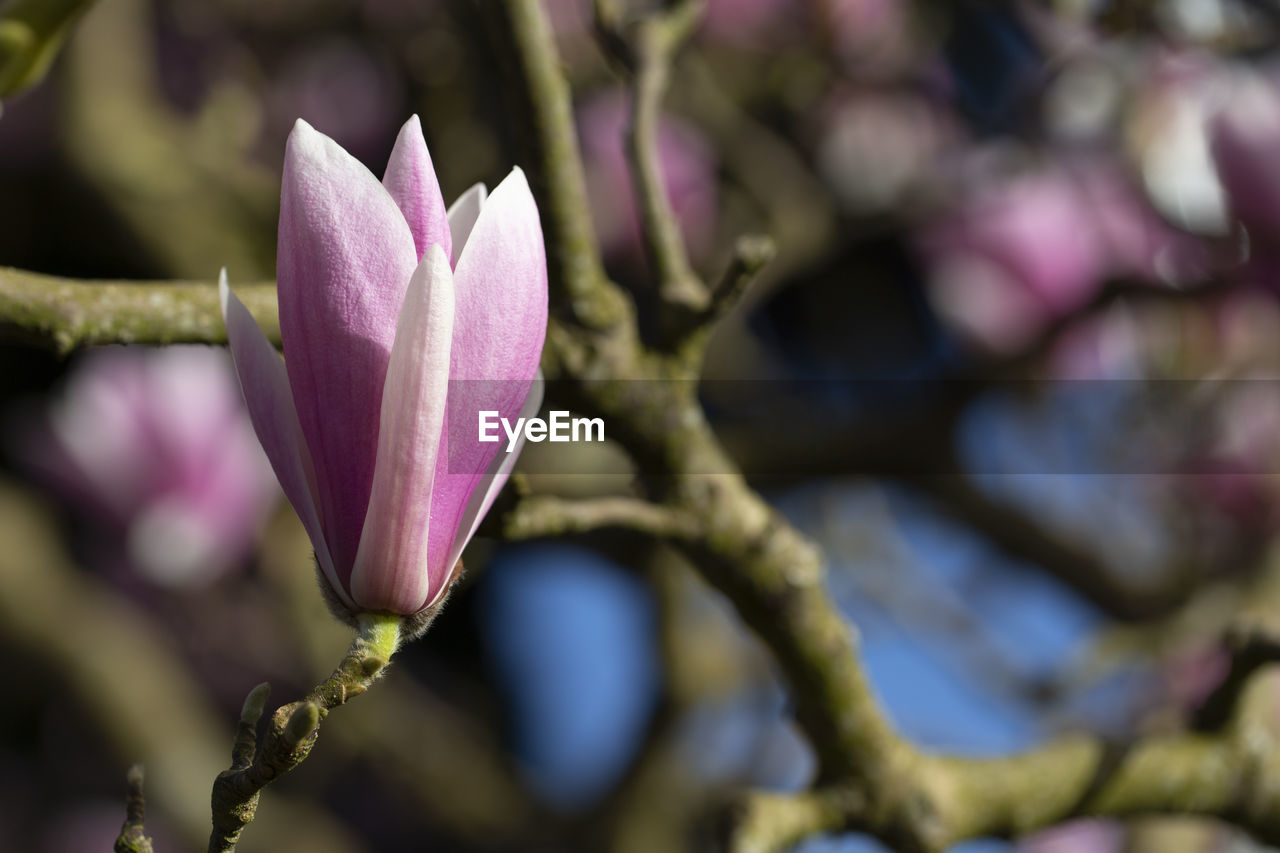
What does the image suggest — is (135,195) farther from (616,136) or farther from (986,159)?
(986,159)

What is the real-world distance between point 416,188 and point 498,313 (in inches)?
2.3

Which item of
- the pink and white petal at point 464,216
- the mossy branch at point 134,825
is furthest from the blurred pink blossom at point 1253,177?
the mossy branch at point 134,825

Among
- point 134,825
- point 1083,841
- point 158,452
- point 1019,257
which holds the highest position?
point 1019,257

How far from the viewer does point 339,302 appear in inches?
18.4

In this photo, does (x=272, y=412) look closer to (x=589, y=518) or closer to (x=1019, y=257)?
(x=589, y=518)

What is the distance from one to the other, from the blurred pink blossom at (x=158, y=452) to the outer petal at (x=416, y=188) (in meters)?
1.47

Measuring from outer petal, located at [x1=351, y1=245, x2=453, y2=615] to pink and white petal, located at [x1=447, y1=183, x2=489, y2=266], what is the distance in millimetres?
60

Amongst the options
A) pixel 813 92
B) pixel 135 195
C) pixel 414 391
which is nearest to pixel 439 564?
pixel 414 391

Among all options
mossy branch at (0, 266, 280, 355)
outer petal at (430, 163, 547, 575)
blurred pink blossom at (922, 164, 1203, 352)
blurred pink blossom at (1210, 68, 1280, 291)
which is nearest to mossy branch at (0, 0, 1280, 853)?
mossy branch at (0, 266, 280, 355)

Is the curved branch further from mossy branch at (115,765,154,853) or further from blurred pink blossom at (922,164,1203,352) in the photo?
blurred pink blossom at (922,164,1203,352)

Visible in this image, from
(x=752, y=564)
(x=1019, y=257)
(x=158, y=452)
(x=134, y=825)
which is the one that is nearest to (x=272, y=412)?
(x=134, y=825)

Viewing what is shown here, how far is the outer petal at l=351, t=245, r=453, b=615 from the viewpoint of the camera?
1.49 feet

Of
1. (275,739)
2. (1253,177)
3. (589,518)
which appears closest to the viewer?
(275,739)

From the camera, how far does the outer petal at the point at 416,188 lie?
47 centimetres
